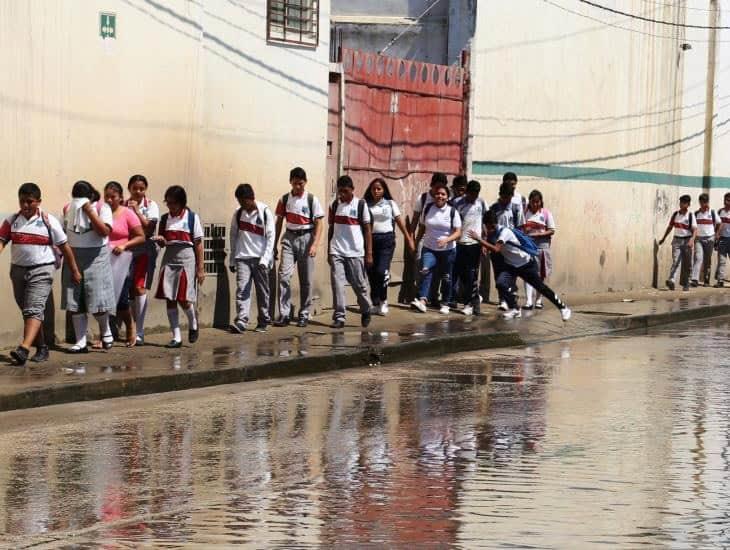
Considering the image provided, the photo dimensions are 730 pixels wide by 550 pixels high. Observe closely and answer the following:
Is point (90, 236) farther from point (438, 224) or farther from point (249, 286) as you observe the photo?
point (438, 224)

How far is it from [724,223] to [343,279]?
46.3 feet

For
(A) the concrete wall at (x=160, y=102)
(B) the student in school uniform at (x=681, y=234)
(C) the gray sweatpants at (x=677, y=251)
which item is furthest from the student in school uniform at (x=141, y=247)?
(C) the gray sweatpants at (x=677, y=251)

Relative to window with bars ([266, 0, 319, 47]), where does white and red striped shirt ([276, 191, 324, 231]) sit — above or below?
below

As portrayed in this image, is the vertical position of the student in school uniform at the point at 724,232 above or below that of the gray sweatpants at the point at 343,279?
above

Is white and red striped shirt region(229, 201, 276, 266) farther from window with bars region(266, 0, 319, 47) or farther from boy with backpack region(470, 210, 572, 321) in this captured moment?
boy with backpack region(470, 210, 572, 321)

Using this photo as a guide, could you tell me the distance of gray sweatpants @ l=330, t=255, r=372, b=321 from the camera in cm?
1794

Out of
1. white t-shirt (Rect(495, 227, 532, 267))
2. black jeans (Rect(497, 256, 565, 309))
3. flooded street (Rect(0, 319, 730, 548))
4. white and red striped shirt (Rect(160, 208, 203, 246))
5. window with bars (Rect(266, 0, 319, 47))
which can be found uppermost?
window with bars (Rect(266, 0, 319, 47))

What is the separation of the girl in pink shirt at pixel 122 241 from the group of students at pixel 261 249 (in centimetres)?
1

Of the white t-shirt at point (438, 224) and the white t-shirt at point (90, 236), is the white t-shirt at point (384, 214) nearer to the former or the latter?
the white t-shirt at point (438, 224)

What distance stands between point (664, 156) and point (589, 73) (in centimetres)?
385

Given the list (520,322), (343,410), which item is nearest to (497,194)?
(520,322)

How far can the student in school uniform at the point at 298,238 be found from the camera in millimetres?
17594

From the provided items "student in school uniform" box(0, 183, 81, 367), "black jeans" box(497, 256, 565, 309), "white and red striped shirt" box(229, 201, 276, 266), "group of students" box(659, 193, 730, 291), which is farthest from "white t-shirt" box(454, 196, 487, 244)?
"group of students" box(659, 193, 730, 291)

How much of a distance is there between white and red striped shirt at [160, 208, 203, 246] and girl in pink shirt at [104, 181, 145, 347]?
334 mm
